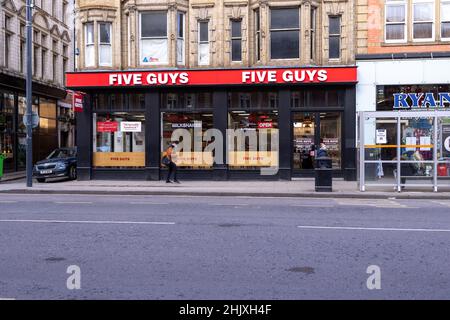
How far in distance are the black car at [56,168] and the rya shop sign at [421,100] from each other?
582 inches

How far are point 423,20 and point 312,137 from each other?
22.2ft

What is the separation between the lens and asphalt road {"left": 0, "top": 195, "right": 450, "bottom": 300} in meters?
5.84

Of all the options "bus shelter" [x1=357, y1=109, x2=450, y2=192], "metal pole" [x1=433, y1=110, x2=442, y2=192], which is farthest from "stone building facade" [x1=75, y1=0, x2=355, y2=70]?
"metal pole" [x1=433, y1=110, x2=442, y2=192]

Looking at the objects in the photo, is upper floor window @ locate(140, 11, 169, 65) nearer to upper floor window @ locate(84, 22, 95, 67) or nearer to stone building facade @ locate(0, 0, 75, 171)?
upper floor window @ locate(84, 22, 95, 67)

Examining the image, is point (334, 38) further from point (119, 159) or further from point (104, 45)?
point (119, 159)

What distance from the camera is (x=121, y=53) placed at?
23.5m

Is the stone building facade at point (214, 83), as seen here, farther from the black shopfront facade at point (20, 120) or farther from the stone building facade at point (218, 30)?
the black shopfront facade at point (20, 120)

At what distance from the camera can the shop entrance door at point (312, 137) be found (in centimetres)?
2247

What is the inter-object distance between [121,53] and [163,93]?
8.62 ft

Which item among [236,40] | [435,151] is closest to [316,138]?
[236,40]

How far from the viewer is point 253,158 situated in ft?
75.2
